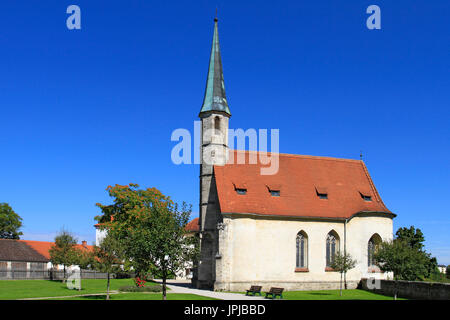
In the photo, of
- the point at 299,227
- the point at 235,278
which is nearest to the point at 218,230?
the point at 235,278

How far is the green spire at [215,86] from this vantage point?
44.2 m

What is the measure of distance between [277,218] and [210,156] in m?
9.14

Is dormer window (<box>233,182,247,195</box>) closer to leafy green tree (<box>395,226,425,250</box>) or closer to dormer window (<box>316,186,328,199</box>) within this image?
dormer window (<box>316,186,328,199</box>)

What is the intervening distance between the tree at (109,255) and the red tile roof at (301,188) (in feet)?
37.7

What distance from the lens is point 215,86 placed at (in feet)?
148

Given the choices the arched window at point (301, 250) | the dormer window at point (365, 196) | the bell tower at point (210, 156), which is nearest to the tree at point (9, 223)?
the bell tower at point (210, 156)

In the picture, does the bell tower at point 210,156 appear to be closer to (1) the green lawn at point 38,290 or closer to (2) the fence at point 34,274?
(1) the green lawn at point 38,290

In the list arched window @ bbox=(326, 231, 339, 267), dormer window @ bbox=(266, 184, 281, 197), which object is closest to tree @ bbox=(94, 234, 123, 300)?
dormer window @ bbox=(266, 184, 281, 197)

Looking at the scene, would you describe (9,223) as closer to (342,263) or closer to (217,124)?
(217,124)

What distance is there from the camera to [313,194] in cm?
4303

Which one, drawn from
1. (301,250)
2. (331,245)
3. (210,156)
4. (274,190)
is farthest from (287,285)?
(210,156)

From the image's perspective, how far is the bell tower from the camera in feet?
137

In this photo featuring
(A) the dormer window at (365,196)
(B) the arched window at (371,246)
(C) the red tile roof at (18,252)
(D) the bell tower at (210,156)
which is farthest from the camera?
(C) the red tile roof at (18,252)
